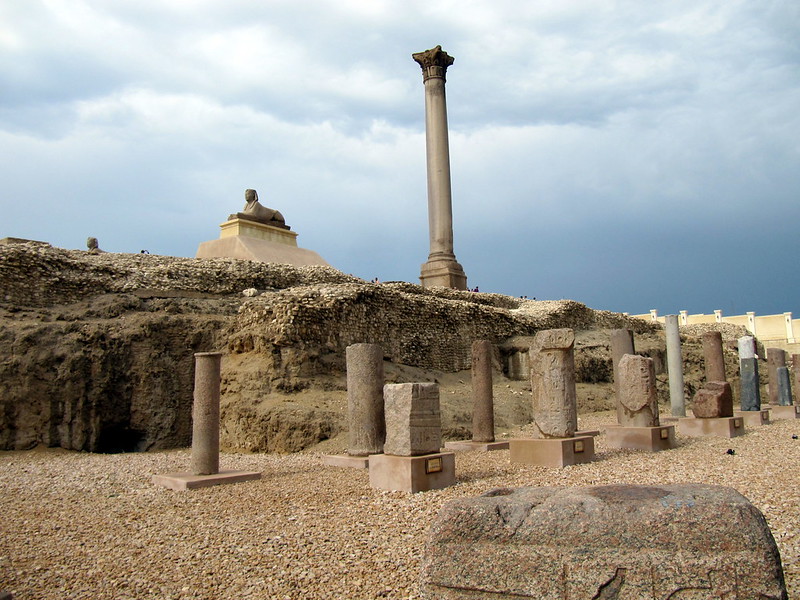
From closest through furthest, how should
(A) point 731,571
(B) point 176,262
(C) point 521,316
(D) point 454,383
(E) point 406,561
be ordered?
(A) point 731,571
(E) point 406,561
(D) point 454,383
(B) point 176,262
(C) point 521,316

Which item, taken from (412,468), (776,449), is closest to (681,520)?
(412,468)

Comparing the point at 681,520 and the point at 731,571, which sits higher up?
the point at 681,520

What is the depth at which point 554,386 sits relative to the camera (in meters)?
10.1

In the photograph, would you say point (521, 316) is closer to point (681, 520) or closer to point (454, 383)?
point (454, 383)

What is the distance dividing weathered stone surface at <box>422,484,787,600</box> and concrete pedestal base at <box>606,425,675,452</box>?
779 centimetres

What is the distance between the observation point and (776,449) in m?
10.8

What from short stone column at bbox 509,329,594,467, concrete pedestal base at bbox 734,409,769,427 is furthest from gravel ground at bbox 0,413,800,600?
concrete pedestal base at bbox 734,409,769,427

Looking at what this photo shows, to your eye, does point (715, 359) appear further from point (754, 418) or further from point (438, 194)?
point (438, 194)

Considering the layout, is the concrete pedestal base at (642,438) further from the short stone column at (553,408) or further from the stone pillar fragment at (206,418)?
the stone pillar fragment at (206,418)

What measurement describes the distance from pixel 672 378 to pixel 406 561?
44.3 ft

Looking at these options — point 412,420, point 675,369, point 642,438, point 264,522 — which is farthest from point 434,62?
point 264,522

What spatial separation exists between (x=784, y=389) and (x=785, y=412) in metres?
1.36

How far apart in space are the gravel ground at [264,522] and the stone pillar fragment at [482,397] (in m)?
1.46

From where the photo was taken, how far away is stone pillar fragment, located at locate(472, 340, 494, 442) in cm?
1241
